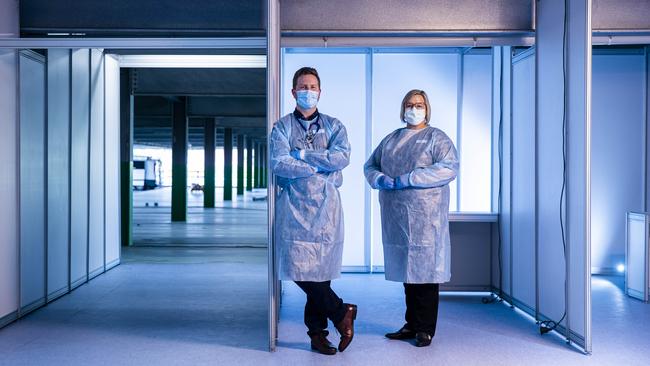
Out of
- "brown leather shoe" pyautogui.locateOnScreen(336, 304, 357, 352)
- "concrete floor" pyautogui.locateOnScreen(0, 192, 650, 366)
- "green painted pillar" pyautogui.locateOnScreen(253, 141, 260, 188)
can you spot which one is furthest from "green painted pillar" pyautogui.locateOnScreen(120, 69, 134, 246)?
"green painted pillar" pyautogui.locateOnScreen(253, 141, 260, 188)

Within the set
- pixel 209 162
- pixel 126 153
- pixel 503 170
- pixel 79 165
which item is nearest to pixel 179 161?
pixel 126 153

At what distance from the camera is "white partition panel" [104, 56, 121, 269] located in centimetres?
671

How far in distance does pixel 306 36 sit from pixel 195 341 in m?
2.34

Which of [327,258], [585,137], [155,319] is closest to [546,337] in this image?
[585,137]

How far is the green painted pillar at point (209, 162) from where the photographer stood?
16.9 meters

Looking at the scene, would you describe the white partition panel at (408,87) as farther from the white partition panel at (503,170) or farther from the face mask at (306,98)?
the face mask at (306,98)

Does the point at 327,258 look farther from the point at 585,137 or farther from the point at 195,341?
the point at 585,137

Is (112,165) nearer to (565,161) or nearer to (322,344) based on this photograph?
(322,344)

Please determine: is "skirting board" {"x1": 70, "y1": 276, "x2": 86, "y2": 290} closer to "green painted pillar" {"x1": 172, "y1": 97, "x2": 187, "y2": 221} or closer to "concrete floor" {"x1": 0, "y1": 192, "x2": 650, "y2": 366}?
"concrete floor" {"x1": 0, "y1": 192, "x2": 650, "y2": 366}

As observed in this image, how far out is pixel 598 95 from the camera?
665cm

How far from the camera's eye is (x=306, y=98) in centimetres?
356

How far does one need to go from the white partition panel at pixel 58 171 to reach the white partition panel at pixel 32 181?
0.12 metres

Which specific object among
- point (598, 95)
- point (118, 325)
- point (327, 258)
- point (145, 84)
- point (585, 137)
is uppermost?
point (145, 84)

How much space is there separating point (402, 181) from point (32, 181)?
2786 millimetres
